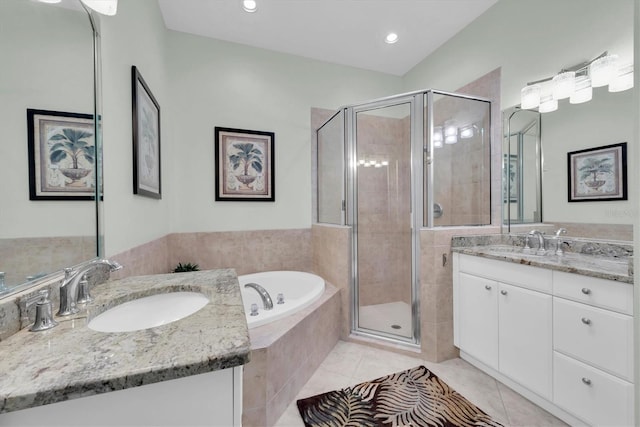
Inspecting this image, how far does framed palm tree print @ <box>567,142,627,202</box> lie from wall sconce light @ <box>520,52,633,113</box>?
35 centimetres

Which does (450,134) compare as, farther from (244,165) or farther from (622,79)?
(244,165)

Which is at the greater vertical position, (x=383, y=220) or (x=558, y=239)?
(x=383, y=220)

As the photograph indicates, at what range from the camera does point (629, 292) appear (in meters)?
1.09

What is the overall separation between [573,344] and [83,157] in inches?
94.3

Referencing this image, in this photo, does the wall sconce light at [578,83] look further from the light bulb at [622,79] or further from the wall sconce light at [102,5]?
the wall sconce light at [102,5]

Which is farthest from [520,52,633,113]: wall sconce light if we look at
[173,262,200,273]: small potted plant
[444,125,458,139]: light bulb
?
[173,262,200,273]: small potted plant

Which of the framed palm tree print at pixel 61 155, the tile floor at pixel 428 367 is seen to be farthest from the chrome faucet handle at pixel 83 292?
the tile floor at pixel 428 367

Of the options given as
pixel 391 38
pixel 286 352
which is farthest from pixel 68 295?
pixel 391 38

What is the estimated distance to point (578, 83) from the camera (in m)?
1.64

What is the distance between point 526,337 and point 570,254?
67 centimetres

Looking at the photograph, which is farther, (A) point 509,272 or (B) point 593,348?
(A) point 509,272

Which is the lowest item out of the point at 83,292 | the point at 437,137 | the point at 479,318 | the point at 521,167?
the point at 479,318

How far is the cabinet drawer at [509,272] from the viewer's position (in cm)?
142

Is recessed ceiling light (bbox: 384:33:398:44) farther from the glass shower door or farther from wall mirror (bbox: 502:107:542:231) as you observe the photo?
wall mirror (bbox: 502:107:542:231)
